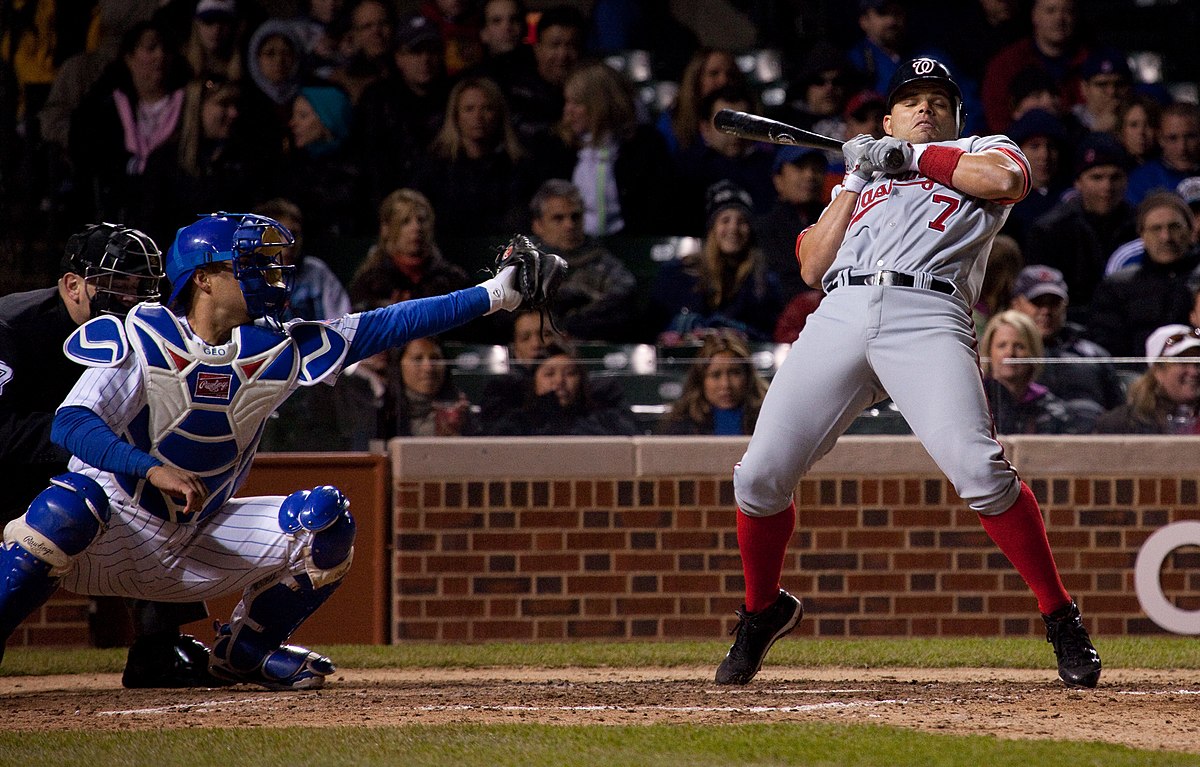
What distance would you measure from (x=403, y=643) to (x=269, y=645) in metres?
1.55

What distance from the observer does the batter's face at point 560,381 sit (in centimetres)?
598

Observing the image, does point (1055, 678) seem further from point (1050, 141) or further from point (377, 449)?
point (1050, 141)

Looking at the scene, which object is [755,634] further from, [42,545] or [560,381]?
[560,381]

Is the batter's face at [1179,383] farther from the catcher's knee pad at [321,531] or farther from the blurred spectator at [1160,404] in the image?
the catcher's knee pad at [321,531]

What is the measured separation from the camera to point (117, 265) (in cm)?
458

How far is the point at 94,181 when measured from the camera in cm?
815

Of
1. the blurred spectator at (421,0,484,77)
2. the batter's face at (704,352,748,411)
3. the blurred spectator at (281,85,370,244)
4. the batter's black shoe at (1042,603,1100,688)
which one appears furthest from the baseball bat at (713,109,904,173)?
the blurred spectator at (421,0,484,77)

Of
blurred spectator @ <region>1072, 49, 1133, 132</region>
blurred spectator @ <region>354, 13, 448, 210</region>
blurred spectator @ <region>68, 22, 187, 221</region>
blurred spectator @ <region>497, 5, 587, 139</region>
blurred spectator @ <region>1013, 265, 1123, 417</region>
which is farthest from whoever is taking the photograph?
blurred spectator @ <region>1072, 49, 1133, 132</region>

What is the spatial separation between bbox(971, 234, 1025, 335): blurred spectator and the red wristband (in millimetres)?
3472

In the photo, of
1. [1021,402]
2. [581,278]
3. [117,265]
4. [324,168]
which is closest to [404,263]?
[581,278]

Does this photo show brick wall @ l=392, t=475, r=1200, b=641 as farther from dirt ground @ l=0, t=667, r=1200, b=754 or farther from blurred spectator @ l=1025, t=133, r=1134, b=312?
blurred spectator @ l=1025, t=133, r=1134, b=312

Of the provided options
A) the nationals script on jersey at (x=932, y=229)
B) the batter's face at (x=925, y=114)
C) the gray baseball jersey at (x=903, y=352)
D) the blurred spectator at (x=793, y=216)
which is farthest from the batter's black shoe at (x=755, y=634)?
the blurred spectator at (x=793, y=216)

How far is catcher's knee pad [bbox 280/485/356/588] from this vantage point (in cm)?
413

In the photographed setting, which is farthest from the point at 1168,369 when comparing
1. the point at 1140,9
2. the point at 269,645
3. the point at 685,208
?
the point at 1140,9
